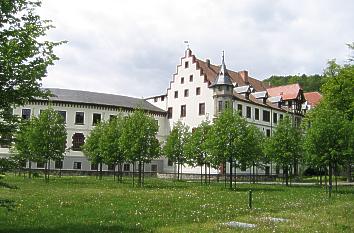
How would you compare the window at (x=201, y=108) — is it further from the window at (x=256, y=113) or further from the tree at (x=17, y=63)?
the tree at (x=17, y=63)

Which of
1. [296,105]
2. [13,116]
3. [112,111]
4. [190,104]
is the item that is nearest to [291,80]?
[296,105]

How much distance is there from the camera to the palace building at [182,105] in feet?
206

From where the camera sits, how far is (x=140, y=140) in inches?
1473

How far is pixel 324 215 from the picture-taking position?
56.5 ft

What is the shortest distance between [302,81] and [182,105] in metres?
49.7

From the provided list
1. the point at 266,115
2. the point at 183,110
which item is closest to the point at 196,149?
the point at 183,110

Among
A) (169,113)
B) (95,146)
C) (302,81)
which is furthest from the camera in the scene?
(302,81)

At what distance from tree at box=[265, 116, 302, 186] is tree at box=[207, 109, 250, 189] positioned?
6.04 meters

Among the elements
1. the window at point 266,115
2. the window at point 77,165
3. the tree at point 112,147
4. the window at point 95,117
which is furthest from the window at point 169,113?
the tree at point 112,147

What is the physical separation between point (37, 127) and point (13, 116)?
30513 millimetres

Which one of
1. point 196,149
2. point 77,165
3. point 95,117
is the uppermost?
point 95,117

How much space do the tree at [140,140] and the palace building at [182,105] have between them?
2239 cm

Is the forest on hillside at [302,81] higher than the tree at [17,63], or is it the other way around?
the forest on hillside at [302,81]

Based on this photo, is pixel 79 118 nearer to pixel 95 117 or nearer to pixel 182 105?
pixel 95 117
